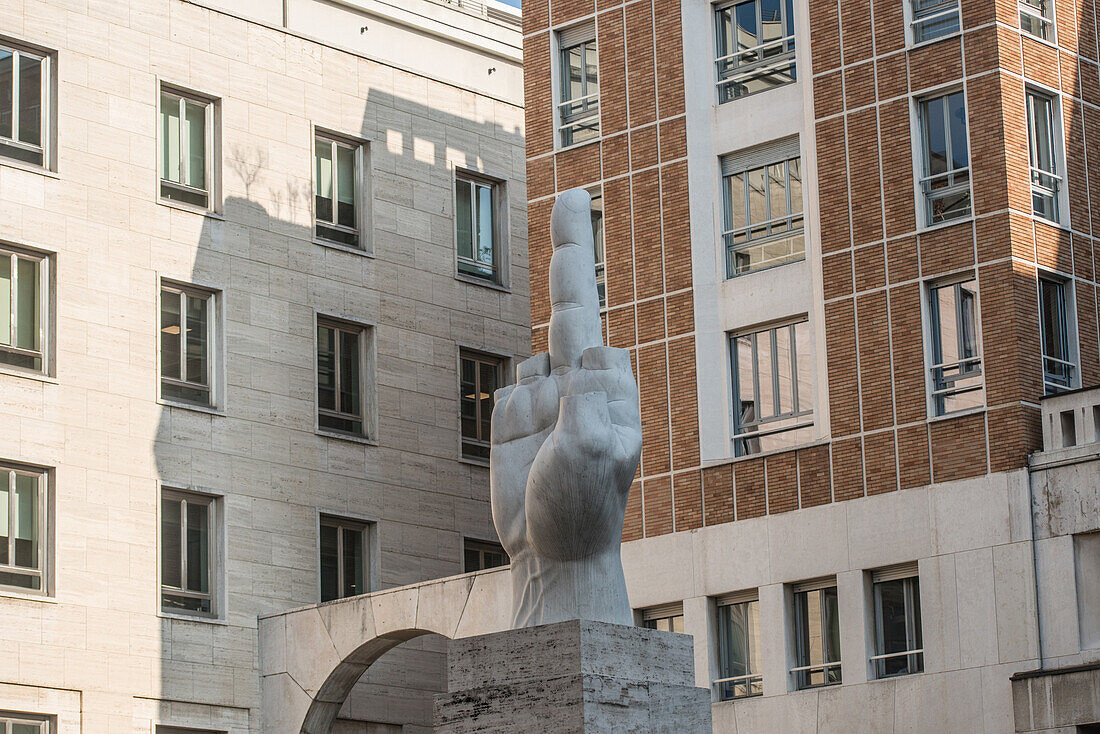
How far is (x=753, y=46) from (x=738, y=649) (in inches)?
456

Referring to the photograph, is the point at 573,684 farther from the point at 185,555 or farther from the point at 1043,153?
the point at 185,555

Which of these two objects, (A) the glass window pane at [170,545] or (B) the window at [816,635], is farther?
(A) the glass window pane at [170,545]

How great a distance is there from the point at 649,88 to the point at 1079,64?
27.2 feet

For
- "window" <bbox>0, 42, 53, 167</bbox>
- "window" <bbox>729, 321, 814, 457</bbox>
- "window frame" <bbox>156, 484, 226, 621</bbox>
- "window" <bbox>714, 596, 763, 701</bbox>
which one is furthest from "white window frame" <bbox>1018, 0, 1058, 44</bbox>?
"window" <bbox>0, 42, 53, 167</bbox>

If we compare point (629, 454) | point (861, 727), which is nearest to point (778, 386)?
point (861, 727)

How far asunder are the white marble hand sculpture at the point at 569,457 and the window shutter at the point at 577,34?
2386 cm

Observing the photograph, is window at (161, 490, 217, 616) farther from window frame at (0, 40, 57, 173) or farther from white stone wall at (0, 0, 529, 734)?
window frame at (0, 40, 57, 173)

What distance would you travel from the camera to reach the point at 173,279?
1597 inches

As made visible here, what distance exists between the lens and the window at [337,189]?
44.0m

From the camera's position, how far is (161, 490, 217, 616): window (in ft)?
129

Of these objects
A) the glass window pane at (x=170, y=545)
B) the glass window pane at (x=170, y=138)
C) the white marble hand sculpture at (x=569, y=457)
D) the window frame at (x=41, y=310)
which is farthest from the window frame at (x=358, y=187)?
the white marble hand sculpture at (x=569, y=457)

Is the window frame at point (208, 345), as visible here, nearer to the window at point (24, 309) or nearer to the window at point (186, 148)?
the window at point (186, 148)

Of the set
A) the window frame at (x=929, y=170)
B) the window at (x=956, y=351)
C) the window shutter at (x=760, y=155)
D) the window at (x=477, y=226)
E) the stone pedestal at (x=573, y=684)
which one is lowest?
the stone pedestal at (x=573, y=684)

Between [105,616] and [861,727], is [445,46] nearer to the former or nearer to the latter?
[105,616]
